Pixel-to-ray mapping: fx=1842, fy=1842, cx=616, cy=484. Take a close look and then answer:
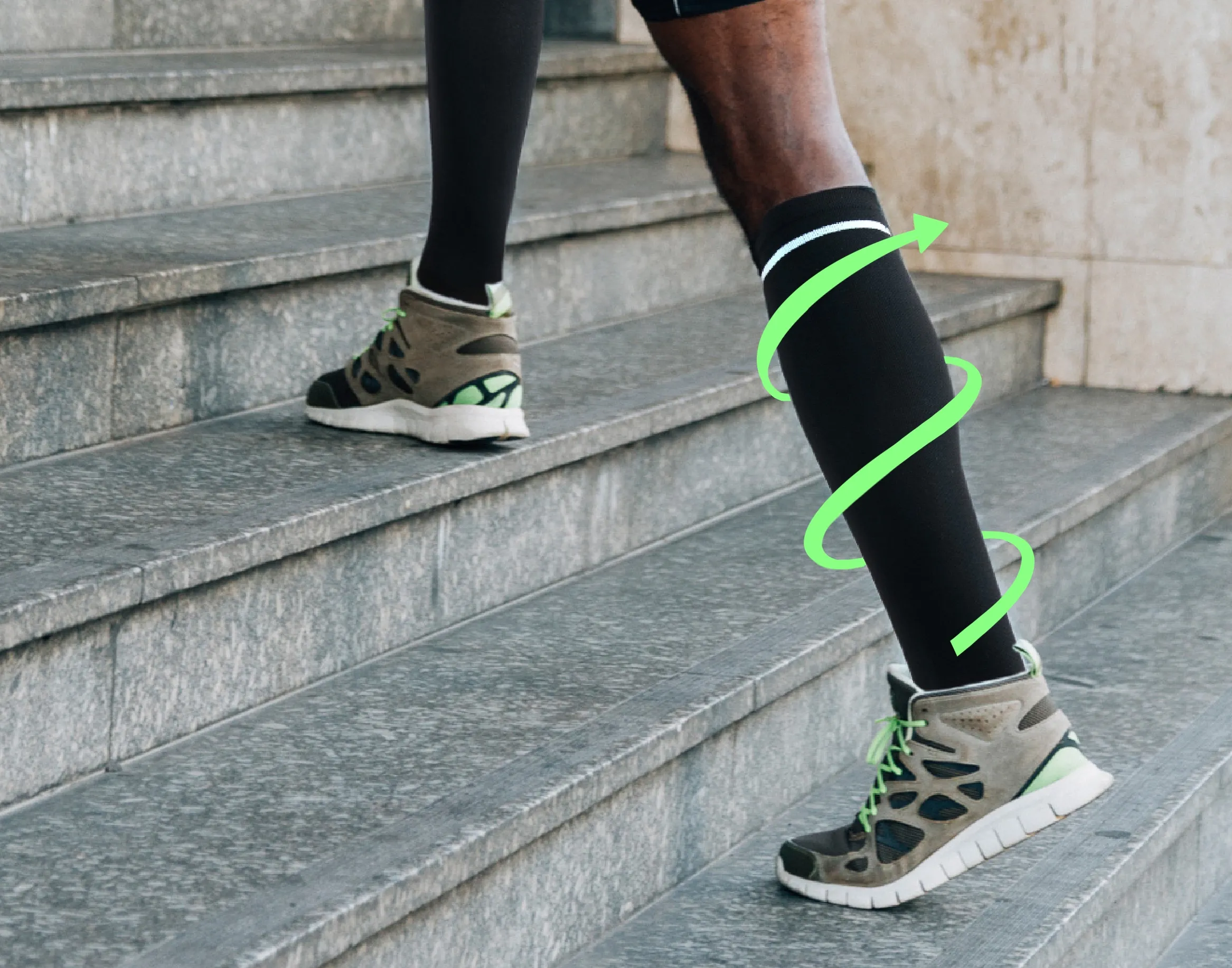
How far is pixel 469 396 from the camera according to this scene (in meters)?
2.03

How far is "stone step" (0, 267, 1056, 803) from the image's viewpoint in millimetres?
1531

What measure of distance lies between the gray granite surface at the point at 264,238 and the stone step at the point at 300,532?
0.55ft

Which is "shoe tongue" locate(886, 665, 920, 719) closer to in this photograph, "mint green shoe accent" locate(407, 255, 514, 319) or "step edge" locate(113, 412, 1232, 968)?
"step edge" locate(113, 412, 1232, 968)

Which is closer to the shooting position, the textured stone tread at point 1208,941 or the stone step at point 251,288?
the stone step at point 251,288

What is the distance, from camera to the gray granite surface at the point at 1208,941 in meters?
2.02

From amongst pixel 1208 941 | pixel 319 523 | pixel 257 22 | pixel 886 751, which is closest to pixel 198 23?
pixel 257 22

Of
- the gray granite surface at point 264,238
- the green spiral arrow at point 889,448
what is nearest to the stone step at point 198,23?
the gray granite surface at point 264,238

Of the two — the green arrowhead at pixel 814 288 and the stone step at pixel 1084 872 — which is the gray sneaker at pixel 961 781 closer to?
the stone step at pixel 1084 872

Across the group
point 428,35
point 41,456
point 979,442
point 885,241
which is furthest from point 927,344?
point 979,442

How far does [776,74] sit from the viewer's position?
1.40m

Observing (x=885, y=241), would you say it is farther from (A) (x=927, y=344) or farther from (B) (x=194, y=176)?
(B) (x=194, y=176)

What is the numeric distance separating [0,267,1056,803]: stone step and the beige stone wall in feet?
3.47

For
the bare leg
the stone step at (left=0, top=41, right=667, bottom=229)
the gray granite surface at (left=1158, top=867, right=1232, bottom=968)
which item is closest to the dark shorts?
the bare leg

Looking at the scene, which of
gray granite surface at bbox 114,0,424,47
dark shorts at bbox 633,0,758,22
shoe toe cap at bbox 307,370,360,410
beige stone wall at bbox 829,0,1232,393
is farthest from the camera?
beige stone wall at bbox 829,0,1232,393
